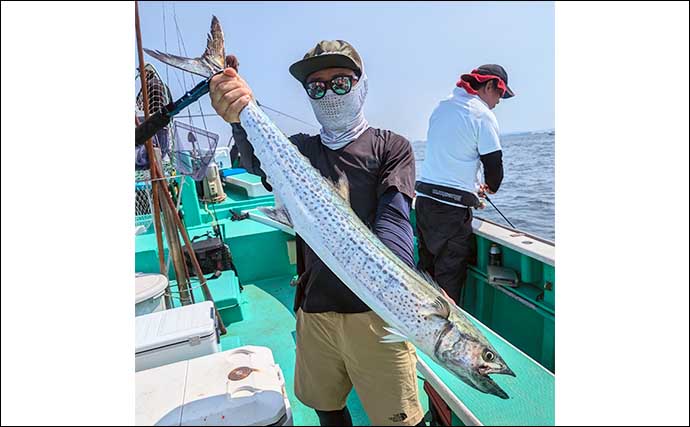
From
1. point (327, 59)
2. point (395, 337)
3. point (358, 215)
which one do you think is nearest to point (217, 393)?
point (395, 337)

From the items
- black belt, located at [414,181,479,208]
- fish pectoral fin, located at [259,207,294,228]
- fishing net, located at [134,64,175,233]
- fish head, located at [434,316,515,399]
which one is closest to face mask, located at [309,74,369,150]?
fish pectoral fin, located at [259,207,294,228]

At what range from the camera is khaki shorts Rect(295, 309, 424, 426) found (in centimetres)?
135

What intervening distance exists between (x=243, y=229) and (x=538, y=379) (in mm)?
1326

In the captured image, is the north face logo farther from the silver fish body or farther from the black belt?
the black belt

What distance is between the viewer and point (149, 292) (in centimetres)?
153

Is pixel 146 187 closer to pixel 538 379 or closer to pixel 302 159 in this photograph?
pixel 302 159

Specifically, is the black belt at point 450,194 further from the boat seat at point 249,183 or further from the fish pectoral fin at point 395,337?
the fish pectoral fin at point 395,337

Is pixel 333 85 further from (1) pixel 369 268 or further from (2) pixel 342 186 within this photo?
(1) pixel 369 268

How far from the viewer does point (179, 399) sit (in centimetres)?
114

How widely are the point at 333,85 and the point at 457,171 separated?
49.5 inches

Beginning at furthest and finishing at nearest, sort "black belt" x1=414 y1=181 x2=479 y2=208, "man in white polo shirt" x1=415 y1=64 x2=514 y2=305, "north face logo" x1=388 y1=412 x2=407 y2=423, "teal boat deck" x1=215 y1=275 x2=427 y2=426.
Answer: "black belt" x1=414 y1=181 x2=479 y2=208 → "man in white polo shirt" x1=415 y1=64 x2=514 y2=305 → "teal boat deck" x1=215 y1=275 x2=427 y2=426 → "north face logo" x1=388 y1=412 x2=407 y2=423

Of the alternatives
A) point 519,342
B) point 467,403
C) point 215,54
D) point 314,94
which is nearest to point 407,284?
point 467,403

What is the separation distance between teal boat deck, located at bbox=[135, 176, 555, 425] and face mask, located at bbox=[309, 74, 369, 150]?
1.14 ft

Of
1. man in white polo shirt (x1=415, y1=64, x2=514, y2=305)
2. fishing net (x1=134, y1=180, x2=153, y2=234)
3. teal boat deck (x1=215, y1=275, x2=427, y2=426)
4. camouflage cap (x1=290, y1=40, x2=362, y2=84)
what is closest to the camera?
camouflage cap (x1=290, y1=40, x2=362, y2=84)
